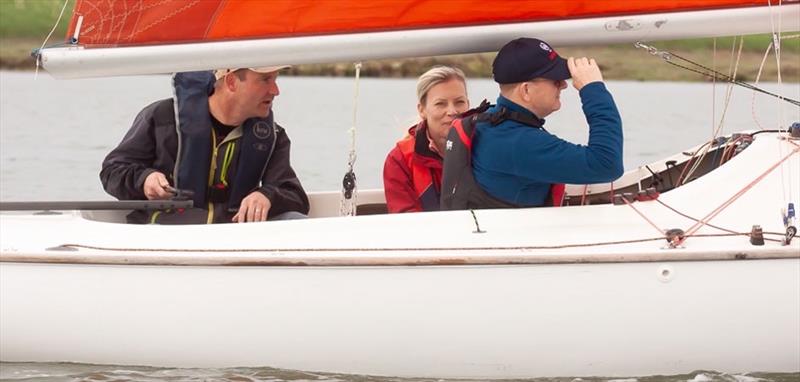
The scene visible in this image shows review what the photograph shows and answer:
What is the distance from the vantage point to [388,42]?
527 centimetres

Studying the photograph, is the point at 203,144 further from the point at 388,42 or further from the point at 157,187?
the point at 388,42

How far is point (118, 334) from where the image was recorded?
5.33 m

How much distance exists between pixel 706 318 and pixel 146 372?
6.51 ft

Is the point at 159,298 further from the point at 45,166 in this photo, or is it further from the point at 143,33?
the point at 45,166

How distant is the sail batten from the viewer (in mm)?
5227

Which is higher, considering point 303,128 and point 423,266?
point 303,128

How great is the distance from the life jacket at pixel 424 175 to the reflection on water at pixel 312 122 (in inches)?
20.5

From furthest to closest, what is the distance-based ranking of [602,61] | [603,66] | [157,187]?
[602,61]
[603,66]
[157,187]

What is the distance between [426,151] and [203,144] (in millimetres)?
884

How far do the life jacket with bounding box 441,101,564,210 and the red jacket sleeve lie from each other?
1.69 feet

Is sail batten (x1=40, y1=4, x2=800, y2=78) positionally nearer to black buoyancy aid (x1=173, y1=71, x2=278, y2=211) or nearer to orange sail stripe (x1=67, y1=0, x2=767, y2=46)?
orange sail stripe (x1=67, y1=0, x2=767, y2=46)

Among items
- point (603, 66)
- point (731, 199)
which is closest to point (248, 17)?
point (731, 199)

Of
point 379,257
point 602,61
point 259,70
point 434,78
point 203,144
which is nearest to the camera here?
point 379,257

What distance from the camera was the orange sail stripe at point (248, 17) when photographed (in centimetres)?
525
